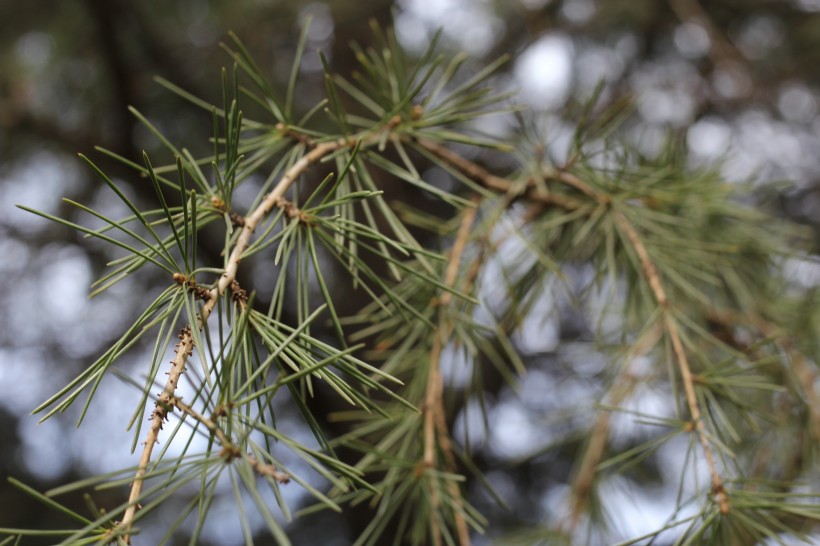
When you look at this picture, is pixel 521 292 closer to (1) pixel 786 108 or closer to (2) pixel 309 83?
(2) pixel 309 83

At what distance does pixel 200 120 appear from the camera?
156 centimetres

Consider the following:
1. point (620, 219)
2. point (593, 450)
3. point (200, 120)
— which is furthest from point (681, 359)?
point (200, 120)

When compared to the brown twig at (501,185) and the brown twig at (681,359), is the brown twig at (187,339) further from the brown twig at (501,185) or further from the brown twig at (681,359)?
the brown twig at (681,359)

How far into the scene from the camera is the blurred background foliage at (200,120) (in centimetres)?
144

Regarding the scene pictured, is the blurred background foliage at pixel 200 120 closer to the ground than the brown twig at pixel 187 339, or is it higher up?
higher up

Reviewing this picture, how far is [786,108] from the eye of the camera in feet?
5.82

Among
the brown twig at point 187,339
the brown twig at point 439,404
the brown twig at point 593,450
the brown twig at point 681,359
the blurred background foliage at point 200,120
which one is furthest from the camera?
the blurred background foliage at point 200,120

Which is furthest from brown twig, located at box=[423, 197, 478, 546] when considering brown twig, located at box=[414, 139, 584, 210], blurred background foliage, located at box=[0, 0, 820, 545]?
blurred background foliage, located at box=[0, 0, 820, 545]

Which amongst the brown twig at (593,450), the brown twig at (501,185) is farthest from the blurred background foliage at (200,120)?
the brown twig at (501,185)

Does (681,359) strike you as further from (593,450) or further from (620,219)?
(593,450)

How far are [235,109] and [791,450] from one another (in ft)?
2.54

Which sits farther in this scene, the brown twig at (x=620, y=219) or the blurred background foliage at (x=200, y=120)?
the blurred background foliage at (x=200, y=120)

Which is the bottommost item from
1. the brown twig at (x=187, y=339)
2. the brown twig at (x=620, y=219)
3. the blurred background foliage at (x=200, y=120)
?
the brown twig at (x=187, y=339)

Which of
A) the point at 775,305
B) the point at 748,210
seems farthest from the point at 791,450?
the point at 748,210
